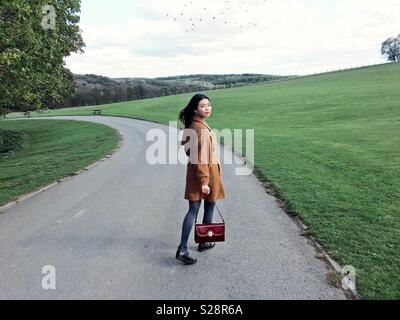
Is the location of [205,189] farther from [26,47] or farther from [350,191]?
[26,47]

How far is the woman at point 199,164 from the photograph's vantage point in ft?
17.8

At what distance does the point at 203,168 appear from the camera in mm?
5426

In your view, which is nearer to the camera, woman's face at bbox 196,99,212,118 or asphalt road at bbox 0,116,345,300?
asphalt road at bbox 0,116,345,300

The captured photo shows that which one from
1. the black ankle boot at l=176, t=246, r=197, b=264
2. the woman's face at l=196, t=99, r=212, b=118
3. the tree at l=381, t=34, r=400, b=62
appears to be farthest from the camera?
the tree at l=381, t=34, r=400, b=62

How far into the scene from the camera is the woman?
214 inches

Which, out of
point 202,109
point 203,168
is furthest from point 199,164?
point 202,109

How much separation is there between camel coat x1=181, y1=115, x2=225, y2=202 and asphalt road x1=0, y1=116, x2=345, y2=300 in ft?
3.36

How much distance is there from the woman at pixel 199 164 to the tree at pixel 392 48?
154157mm

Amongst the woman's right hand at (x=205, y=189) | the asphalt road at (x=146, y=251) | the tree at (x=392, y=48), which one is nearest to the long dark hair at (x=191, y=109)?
the woman's right hand at (x=205, y=189)

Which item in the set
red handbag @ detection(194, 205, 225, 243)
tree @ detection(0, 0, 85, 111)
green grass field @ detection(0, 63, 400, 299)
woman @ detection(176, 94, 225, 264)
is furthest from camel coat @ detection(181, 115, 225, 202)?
tree @ detection(0, 0, 85, 111)

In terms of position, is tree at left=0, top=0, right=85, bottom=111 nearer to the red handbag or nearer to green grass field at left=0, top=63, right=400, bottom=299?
the red handbag
